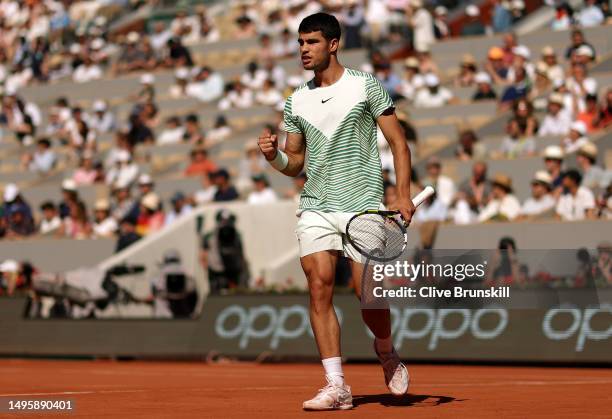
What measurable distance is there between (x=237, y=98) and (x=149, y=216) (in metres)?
6.08

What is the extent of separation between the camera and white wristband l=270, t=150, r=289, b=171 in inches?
385

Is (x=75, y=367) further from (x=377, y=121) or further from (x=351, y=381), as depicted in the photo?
(x=377, y=121)

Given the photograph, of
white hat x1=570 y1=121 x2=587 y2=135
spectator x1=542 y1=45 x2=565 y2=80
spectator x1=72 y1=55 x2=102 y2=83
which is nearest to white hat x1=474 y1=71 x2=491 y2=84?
spectator x1=542 y1=45 x2=565 y2=80

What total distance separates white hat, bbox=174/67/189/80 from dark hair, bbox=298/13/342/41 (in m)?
21.8

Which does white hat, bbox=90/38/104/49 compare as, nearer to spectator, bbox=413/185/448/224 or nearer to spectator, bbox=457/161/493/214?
spectator, bbox=457/161/493/214

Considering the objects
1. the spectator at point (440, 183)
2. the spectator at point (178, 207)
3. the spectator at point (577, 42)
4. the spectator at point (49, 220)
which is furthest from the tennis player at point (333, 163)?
the spectator at point (49, 220)

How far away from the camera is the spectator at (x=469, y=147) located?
73.3ft

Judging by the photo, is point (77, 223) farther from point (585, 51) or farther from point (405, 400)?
point (405, 400)

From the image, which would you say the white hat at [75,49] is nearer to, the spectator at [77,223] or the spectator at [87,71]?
the spectator at [87,71]

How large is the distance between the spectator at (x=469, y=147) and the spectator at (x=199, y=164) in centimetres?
483

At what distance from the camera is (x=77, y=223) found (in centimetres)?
2516

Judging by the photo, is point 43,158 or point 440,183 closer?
point 440,183

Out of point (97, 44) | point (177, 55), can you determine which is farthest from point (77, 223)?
point (97, 44)

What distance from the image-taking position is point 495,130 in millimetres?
23250
